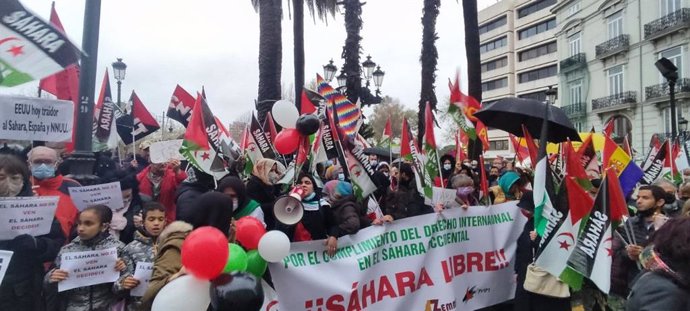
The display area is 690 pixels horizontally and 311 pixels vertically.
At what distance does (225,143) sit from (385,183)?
2171 millimetres

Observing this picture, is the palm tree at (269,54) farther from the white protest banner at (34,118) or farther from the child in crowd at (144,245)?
the white protest banner at (34,118)

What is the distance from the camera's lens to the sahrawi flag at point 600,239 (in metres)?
3.42

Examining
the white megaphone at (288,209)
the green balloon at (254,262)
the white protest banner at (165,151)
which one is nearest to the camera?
the green balloon at (254,262)

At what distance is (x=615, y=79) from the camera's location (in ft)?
118

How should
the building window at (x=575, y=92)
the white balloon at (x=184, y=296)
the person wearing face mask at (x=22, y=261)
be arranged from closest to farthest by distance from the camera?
the white balloon at (x=184, y=296)
the person wearing face mask at (x=22, y=261)
the building window at (x=575, y=92)

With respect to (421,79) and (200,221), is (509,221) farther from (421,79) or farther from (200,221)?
(421,79)

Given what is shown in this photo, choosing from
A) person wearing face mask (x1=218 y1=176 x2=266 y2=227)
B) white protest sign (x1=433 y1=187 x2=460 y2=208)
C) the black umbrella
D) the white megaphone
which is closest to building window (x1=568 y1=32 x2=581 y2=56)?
the black umbrella

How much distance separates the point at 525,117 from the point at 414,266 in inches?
99.1

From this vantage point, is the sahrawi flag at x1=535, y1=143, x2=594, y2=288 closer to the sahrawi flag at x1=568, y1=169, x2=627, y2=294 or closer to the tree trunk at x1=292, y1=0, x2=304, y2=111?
the sahrawi flag at x1=568, y1=169, x2=627, y2=294

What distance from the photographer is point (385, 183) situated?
6578mm

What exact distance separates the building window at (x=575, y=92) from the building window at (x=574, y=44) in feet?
8.27

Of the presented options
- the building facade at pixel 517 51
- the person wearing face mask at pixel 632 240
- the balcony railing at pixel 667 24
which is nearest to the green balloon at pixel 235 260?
the person wearing face mask at pixel 632 240

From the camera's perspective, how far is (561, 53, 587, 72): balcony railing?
39188 millimetres

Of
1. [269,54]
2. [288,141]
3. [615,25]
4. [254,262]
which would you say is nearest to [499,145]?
[615,25]
